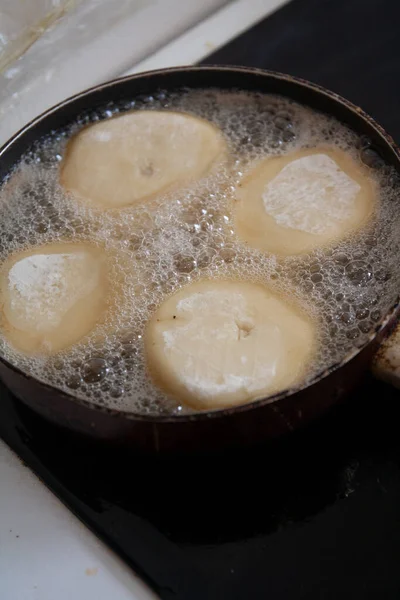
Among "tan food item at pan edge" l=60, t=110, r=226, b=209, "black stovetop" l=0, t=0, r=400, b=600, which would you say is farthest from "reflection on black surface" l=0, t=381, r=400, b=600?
"tan food item at pan edge" l=60, t=110, r=226, b=209

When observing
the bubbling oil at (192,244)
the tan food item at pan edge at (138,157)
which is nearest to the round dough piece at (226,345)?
the bubbling oil at (192,244)

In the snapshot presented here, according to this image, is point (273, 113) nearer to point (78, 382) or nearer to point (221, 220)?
point (221, 220)

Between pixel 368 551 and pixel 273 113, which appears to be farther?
pixel 273 113

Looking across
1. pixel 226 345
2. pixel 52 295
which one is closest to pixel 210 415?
pixel 226 345

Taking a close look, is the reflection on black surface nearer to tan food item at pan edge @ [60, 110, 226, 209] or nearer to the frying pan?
the frying pan

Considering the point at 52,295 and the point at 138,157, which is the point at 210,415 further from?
the point at 138,157

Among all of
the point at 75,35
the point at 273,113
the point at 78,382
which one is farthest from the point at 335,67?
the point at 78,382
